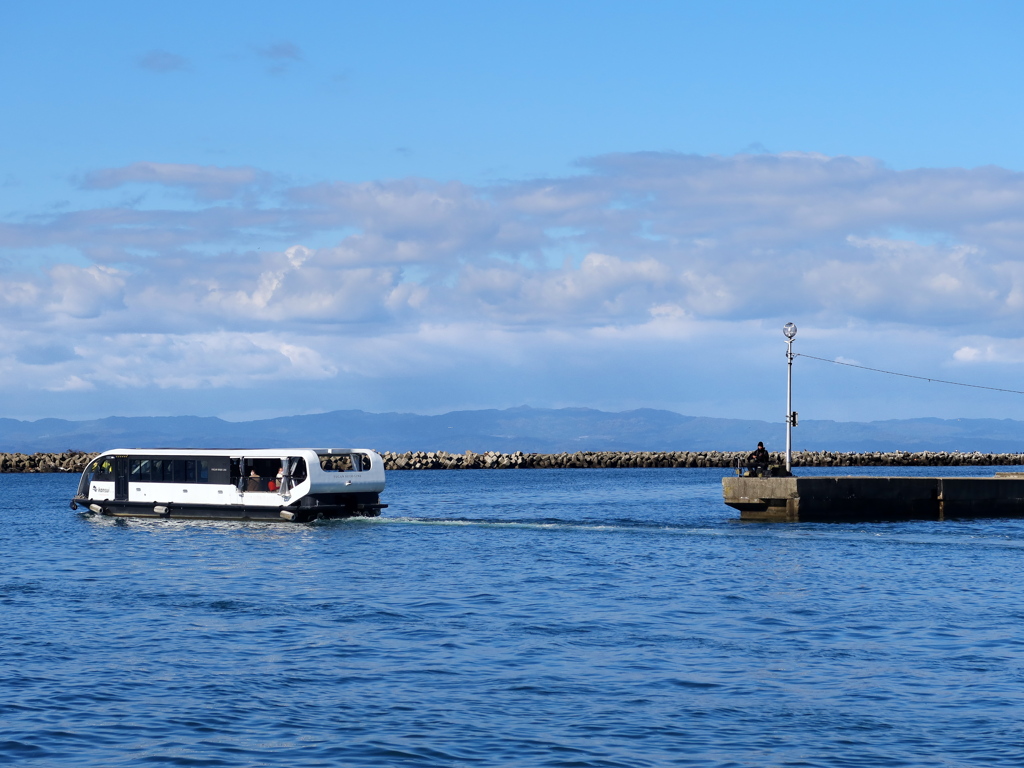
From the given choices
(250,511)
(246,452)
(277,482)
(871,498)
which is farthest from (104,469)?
(871,498)

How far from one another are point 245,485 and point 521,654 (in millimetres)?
29854

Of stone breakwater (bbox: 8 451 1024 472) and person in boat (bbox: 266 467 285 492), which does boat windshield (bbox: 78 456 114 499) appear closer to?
person in boat (bbox: 266 467 285 492)

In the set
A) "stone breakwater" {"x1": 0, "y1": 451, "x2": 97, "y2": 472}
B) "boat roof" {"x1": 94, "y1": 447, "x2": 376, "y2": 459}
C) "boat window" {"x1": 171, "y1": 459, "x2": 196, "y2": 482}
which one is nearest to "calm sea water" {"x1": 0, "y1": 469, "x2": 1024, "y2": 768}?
"boat roof" {"x1": 94, "y1": 447, "x2": 376, "y2": 459}

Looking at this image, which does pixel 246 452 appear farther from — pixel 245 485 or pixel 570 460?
pixel 570 460

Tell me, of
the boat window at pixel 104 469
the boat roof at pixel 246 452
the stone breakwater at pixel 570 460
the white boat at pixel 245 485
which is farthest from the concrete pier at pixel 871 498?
the stone breakwater at pixel 570 460

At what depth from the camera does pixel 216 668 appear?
1864 centimetres

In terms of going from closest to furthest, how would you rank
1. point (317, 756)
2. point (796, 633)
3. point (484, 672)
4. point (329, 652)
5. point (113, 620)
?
point (317, 756)
point (484, 672)
point (329, 652)
point (796, 633)
point (113, 620)

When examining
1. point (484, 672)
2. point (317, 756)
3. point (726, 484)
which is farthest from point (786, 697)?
point (726, 484)

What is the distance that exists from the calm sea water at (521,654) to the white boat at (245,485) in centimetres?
664

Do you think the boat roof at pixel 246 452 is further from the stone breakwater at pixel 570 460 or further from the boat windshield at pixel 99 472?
the stone breakwater at pixel 570 460

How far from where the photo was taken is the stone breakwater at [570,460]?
145 m

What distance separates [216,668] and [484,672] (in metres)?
4.28

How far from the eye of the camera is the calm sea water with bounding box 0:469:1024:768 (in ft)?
46.6

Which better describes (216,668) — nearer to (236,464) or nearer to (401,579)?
(401,579)
